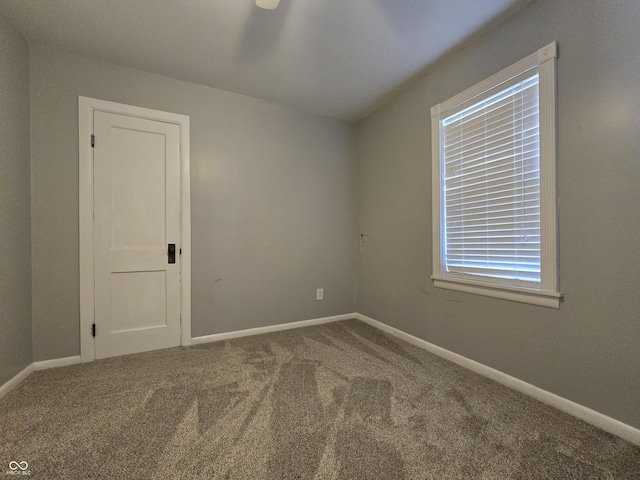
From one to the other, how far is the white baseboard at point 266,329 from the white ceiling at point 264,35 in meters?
2.47

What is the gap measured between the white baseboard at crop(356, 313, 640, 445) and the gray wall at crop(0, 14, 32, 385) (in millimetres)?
3105

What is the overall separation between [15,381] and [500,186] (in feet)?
11.9

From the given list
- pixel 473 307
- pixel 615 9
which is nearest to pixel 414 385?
pixel 473 307

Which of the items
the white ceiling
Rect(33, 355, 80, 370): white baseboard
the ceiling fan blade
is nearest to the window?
the white ceiling

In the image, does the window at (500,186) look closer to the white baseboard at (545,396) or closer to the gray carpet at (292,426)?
the white baseboard at (545,396)

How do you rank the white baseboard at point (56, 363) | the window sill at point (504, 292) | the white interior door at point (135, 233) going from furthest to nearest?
the white interior door at point (135, 233), the white baseboard at point (56, 363), the window sill at point (504, 292)

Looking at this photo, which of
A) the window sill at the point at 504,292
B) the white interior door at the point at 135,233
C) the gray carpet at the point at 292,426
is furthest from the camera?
the white interior door at the point at 135,233

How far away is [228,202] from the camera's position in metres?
2.89

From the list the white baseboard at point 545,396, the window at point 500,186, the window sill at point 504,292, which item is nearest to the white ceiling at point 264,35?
the window at point 500,186

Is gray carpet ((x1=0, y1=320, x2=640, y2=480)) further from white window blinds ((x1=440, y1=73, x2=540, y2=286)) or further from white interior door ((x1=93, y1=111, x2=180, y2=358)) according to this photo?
white window blinds ((x1=440, y1=73, x2=540, y2=286))

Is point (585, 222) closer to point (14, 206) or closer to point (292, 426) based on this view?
point (292, 426)

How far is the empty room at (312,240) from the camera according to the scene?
1397 millimetres

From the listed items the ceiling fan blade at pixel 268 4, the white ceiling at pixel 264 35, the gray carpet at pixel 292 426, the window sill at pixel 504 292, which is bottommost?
the gray carpet at pixel 292 426

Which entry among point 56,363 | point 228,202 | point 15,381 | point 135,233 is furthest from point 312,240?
point 15,381
